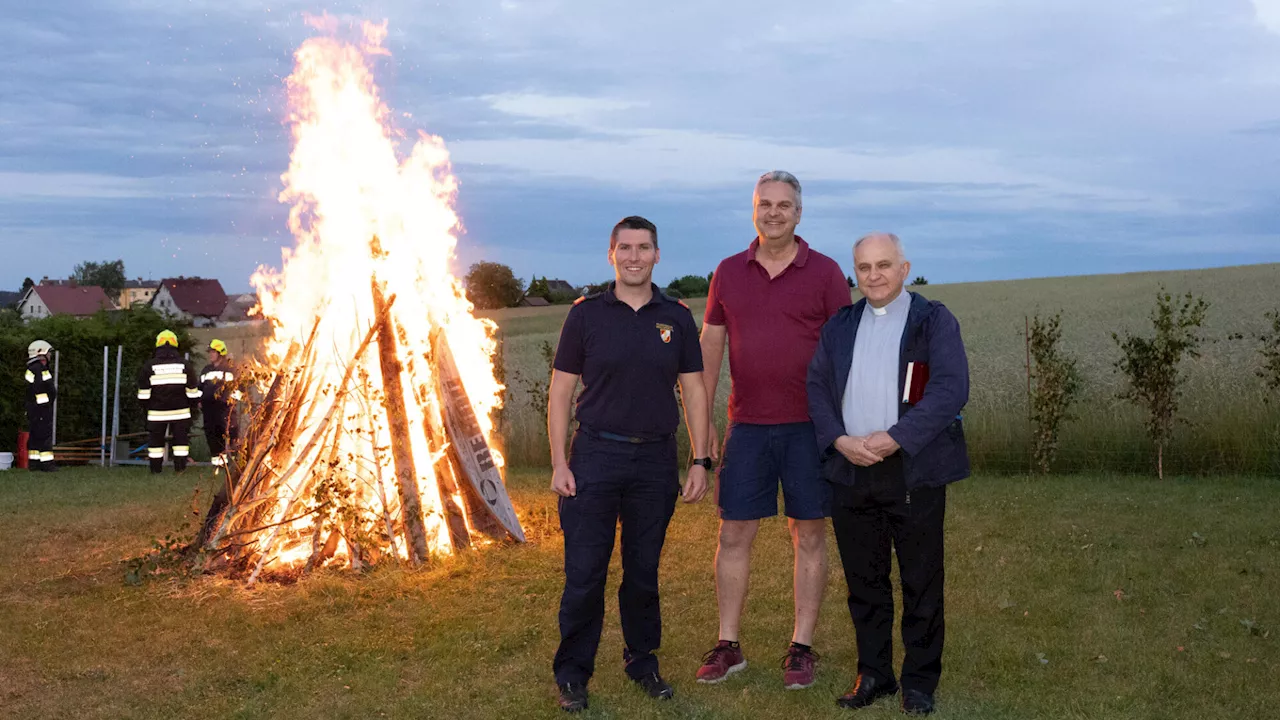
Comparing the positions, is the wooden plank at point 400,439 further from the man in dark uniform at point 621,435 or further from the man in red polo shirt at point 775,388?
the man in red polo shirt at point 775,388

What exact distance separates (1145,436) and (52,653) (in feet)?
41.7

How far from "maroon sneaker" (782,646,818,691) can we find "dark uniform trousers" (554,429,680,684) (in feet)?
2.54

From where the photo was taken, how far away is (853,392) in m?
5.12

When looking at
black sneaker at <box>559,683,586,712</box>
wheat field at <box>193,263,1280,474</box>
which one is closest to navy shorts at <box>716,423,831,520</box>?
black sneaker at <box>559,683,586,712</box>

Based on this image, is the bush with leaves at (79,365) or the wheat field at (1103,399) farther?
the bush with leaves at (79,365)

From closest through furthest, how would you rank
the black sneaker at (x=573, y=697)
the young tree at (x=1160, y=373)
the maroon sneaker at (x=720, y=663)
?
the black sneaker at (x=573, y=697), the maroon sneaker at (x=720, y=663), the young tree at (x=1160, y=373)

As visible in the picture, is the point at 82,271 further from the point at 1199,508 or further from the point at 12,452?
the point at 1199,508

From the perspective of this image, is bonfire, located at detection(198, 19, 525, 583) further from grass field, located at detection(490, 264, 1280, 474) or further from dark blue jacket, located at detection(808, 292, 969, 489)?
grass field, located at detection(490, 264, 1280, 474)

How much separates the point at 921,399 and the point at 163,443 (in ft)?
48.9

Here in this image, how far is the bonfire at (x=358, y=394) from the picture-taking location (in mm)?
8719

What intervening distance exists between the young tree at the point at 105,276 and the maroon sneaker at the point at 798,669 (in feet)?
303

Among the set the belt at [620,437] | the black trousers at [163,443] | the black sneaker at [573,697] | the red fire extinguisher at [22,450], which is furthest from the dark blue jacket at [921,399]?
the red fire extinguisher at [22,450]

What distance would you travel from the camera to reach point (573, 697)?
5426mm

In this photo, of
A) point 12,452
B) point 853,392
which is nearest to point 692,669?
point 853,392
